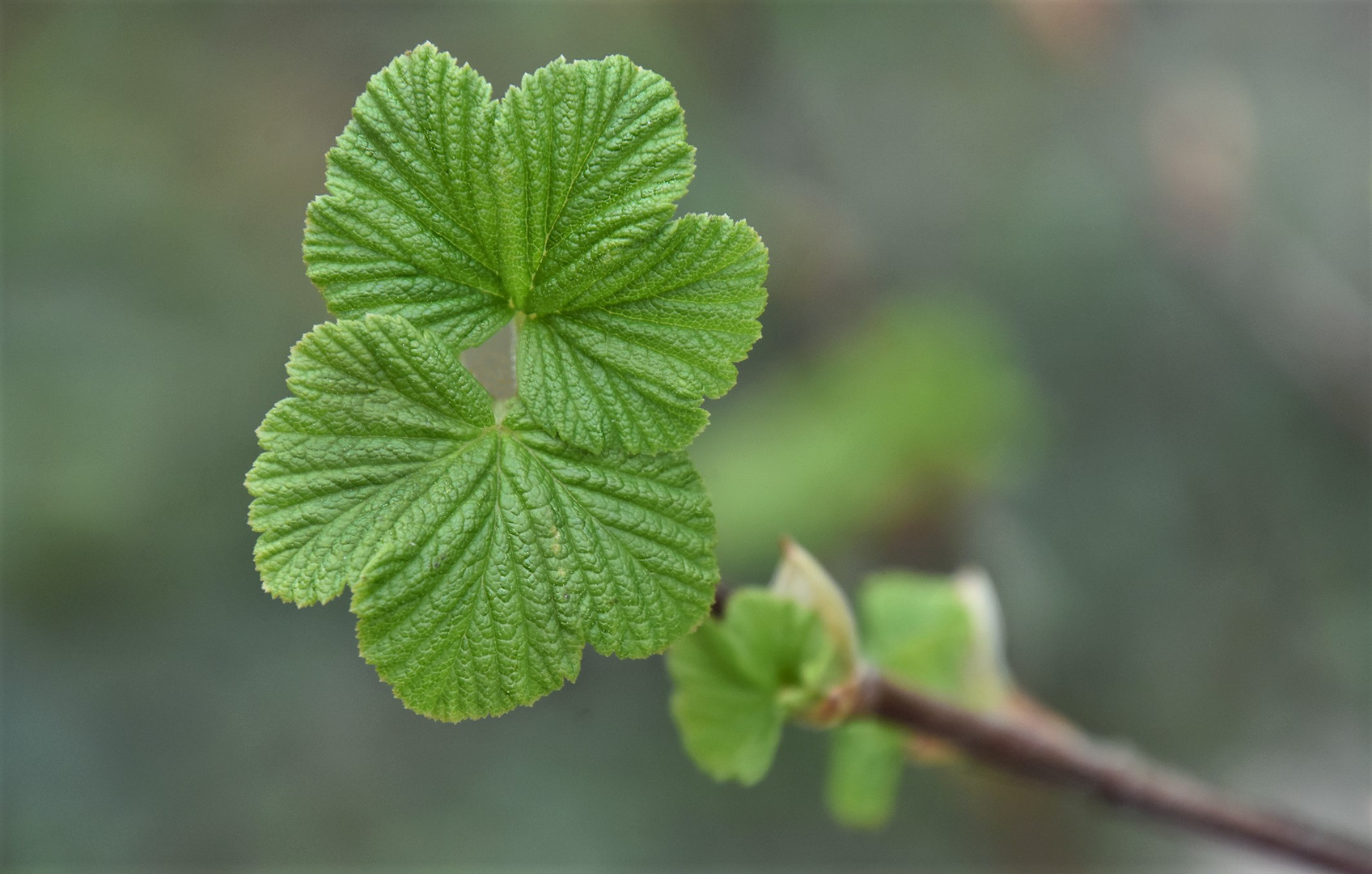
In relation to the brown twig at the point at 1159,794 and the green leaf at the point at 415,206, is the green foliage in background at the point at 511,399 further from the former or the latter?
the brown twig at the point at 1159,794

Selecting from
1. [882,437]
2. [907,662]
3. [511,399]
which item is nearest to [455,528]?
[511,399]

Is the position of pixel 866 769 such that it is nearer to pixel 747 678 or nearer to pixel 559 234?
pixel 747 678

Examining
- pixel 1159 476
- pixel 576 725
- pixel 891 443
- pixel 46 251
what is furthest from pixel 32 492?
pixel 1159 476

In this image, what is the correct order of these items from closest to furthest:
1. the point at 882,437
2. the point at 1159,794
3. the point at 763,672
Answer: the point at 763,672, the point at 1159,794, the point at 882,437

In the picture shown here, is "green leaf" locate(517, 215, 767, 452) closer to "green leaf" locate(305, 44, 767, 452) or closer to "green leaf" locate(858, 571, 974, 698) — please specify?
"green leaf" locate(305, 44, 767, 452)

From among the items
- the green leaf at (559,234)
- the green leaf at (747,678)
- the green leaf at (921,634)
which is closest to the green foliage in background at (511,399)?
the green leaf at (559,234)

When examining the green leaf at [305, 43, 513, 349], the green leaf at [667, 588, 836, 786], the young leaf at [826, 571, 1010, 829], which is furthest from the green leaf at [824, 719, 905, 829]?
the green leaf at [305, 43, 513, 349]
